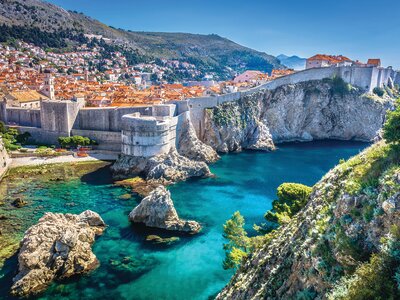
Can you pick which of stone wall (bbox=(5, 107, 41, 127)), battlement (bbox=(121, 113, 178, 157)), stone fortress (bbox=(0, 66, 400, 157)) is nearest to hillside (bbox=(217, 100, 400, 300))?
battlement (bbox=(121, 113, 178, 157))

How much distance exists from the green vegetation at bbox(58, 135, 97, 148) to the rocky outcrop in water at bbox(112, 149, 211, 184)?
22.3 feet

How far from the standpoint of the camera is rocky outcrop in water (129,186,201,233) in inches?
902

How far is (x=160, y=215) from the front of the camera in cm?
2311

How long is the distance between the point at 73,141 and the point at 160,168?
12.5 meters

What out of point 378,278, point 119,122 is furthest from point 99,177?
point 378,278

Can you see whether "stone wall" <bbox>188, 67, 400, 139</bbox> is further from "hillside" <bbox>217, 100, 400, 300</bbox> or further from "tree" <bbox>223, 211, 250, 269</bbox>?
"hillside" <bbox>217, 100, 400, 300</bbox>

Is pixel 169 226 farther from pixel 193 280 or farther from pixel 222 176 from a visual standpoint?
pixel 222 176

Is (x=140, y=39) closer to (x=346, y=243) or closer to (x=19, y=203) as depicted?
(x=19, y=203)

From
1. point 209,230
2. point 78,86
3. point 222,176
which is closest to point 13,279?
point 209,230

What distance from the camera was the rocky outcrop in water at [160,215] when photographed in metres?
22.9

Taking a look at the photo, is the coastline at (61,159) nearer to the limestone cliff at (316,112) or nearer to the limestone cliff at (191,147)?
the limestone cliff at (191,147)

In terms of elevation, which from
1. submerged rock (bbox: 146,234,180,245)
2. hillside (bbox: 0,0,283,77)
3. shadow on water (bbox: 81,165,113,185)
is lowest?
submerged rock (bbox: 146,234,180,245)

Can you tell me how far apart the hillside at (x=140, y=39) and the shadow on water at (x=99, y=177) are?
3723 inches

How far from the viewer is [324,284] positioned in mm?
6746
